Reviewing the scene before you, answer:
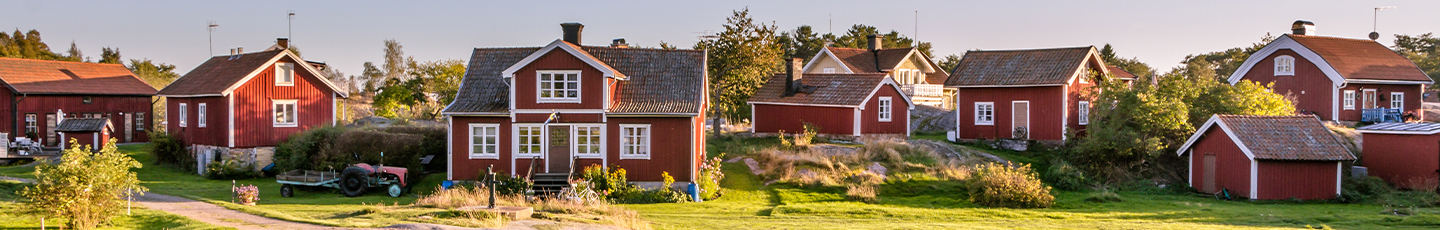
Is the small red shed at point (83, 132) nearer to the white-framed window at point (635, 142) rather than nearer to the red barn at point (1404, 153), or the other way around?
the white-framed window at point (635, 142)

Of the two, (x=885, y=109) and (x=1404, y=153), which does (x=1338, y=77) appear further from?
(x=885, y=109)

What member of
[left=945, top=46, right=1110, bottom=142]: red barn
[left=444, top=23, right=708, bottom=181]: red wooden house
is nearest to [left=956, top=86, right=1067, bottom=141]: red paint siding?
[left=945, top=46, right=1110, bottom=142]: red barn

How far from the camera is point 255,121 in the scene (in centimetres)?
3016

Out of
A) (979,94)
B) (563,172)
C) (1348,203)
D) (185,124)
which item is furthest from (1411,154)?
(185,124)

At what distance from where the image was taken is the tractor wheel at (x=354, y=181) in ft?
77.4

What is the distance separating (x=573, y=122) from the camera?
23781 mm

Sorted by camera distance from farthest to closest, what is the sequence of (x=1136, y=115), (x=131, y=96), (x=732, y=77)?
(x=131, y=96) < (x=732, y=77) < (x=1136, y=115)

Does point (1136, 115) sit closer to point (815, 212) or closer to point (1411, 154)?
point (1411, 154)

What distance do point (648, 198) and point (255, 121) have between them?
15542 mm

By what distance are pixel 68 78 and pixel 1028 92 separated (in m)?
39.8

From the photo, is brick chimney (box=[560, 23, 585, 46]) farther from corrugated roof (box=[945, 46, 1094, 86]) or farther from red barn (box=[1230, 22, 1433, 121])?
red barn (box=[1230, 22, 1433, 121])

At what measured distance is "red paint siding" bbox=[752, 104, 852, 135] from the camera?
3381 centimetres

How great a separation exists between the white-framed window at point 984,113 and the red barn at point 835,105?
2.64 metres

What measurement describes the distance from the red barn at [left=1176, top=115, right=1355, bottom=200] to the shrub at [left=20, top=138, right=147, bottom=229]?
85.6 feet
